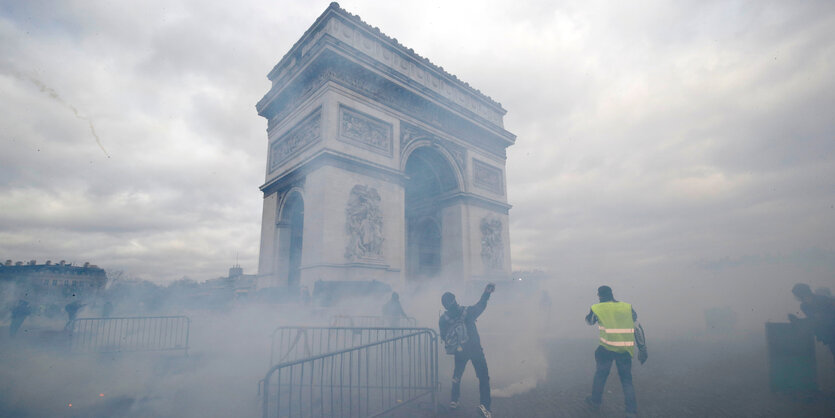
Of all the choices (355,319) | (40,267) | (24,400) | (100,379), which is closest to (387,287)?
(355,319)

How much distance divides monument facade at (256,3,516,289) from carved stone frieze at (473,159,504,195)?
6cm

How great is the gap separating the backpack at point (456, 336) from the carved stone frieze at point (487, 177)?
14105 mm

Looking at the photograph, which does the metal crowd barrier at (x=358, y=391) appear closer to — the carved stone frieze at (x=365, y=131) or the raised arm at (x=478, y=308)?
the raised arm at (x=478, y=308)

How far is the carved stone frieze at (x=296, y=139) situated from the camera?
14.1 meters

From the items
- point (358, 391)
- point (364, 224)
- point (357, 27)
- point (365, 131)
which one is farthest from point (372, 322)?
point (357, 27)

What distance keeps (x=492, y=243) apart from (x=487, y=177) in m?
3.62

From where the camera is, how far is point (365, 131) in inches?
568

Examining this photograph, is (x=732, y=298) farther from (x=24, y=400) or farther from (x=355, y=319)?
(x=24, y=400)

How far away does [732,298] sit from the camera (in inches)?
758

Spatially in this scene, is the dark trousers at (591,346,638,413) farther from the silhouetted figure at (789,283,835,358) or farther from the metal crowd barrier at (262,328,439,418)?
the silhouetted figure at (789,283,835,358)

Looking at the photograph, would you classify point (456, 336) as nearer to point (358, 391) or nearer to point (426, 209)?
point (358, 391)

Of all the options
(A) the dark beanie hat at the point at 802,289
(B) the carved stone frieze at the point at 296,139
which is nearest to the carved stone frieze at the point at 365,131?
(B) the carved stone frieze at the point at 296,139

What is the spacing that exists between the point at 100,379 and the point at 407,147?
12121 millimetres

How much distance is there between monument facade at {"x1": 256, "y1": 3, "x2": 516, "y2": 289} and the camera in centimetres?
1309
